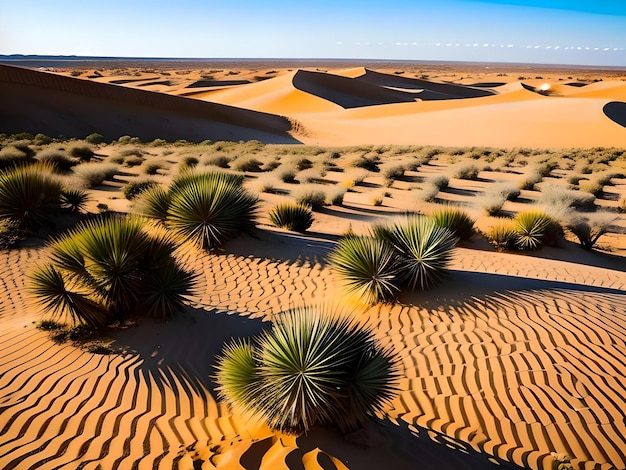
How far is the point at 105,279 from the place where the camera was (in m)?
6.48

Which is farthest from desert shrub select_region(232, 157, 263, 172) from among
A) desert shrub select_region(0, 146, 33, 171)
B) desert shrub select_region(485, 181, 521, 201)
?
desert shrub select_region(485, 181, 521, 201)

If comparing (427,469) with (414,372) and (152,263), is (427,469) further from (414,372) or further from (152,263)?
(152,263)

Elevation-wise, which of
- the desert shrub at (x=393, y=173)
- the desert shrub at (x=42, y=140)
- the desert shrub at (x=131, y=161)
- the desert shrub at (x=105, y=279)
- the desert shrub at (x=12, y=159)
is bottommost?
the desert shrub at (x=42, y=140)

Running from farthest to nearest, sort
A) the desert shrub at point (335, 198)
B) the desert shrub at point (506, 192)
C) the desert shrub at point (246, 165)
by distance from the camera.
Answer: the desert shrub at point (246, 165) → the desert shrub at point (506, 192) → the desert shrub at point (335, 198)

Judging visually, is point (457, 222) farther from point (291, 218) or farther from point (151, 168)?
point (151, 168)

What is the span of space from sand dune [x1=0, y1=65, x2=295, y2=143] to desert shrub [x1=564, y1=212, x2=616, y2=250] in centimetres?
3043

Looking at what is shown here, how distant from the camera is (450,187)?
65.9 feet

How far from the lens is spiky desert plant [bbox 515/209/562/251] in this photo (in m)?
12.4

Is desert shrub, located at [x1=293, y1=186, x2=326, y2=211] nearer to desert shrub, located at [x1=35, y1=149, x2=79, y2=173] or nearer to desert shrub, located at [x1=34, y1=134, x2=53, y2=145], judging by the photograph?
desert shrub, located at [x1=35, y1=149, x2=79, y2=173]

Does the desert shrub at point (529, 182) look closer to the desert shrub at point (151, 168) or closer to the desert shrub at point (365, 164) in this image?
the desert shrub at point (365, 164)

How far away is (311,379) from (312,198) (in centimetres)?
1137

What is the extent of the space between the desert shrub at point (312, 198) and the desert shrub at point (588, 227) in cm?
710

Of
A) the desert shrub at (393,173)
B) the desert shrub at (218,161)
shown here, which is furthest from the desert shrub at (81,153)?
the desert shrub at (393,173)

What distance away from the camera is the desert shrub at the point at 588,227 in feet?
44.2
